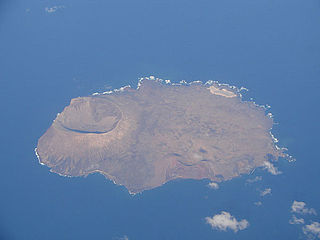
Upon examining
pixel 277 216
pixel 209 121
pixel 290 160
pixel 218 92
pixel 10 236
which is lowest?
pixel 10 236

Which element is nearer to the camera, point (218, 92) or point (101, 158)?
point (101, 158)

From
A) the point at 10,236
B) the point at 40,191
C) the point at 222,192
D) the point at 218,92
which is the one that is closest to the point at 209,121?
the point at 218,92

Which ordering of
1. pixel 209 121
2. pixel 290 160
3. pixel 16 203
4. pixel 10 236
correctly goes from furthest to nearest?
pixel 209 121 → pixel 290 160 → pixel 16 203 → pixel 10 236

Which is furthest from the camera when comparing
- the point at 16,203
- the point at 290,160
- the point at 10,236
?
the point at 290,160

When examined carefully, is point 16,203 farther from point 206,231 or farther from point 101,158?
point 206,231

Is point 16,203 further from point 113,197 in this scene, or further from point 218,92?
point 218,92

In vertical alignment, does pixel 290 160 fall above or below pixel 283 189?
above
